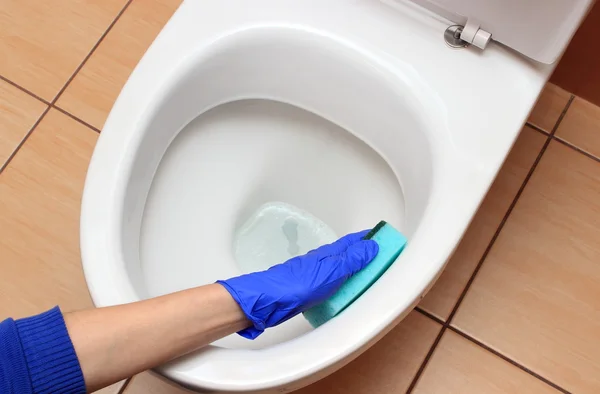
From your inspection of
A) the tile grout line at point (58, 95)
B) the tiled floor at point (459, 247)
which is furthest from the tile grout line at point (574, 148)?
the tile grout line at point (58, 95)

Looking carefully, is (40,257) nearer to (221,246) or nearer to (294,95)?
(221,246)

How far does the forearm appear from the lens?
0.55 metres

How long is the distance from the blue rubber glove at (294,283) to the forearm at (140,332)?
0.11ft

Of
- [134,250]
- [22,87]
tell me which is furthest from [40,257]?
[134,250]

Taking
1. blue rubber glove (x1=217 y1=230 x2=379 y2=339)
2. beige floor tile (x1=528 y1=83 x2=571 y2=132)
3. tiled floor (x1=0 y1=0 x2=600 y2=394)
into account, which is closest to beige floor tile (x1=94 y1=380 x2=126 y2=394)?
tiled floor (x1=0 y1=0 x2=600 y2=394)

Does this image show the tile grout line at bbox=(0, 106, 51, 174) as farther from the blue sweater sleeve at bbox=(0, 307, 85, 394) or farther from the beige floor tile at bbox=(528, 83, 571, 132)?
the beige floor tile at bbox=(528, 83, 571, 132)

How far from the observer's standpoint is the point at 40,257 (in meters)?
1.00

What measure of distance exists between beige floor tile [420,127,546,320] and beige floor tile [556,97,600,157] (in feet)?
0.15

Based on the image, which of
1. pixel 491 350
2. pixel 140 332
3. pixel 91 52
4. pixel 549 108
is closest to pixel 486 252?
pixel 491 350

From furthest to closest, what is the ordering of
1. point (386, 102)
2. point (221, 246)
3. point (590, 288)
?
point (590, 288), point (221, 246), point (386, 102)

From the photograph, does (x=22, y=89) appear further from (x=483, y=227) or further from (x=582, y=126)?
(x=582, y=126)

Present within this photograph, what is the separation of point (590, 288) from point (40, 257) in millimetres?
866

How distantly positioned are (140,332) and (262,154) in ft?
1.16

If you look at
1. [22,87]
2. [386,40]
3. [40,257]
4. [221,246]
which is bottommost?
[40,257]
